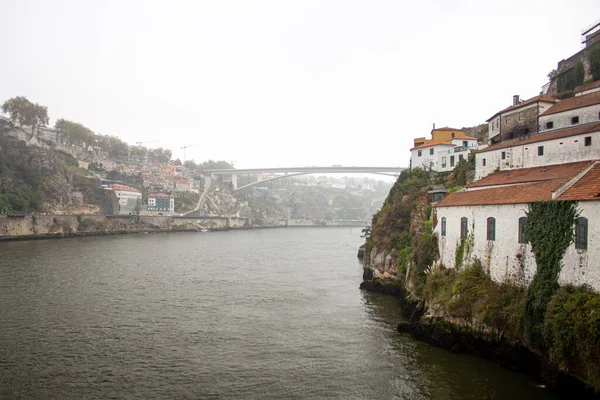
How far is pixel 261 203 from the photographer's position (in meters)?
→ 147

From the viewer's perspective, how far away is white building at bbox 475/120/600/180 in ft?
57.2

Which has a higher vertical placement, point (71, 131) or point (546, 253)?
point (71, 131)

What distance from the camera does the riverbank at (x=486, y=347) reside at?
1196 centimetres

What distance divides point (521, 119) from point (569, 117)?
3.10 m

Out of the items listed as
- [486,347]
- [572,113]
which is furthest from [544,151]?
[486,347]

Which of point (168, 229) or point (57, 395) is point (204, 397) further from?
point (168, 229)

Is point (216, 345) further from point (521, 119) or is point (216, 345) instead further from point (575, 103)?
point (575, 103)

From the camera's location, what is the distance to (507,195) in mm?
16438

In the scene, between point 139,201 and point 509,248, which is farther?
point 139,201

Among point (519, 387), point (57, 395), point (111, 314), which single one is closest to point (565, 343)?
point (519, 387)

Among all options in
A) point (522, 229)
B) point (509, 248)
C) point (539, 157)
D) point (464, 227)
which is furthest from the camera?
point (539, 157)

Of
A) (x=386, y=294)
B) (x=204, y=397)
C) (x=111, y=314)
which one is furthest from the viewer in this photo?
(x=386, y=294)

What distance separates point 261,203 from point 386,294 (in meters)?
122

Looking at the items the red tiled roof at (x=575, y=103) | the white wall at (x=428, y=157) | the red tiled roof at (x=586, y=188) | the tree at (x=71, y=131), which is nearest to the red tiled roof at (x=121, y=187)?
the tree at (x=71, y=131)
